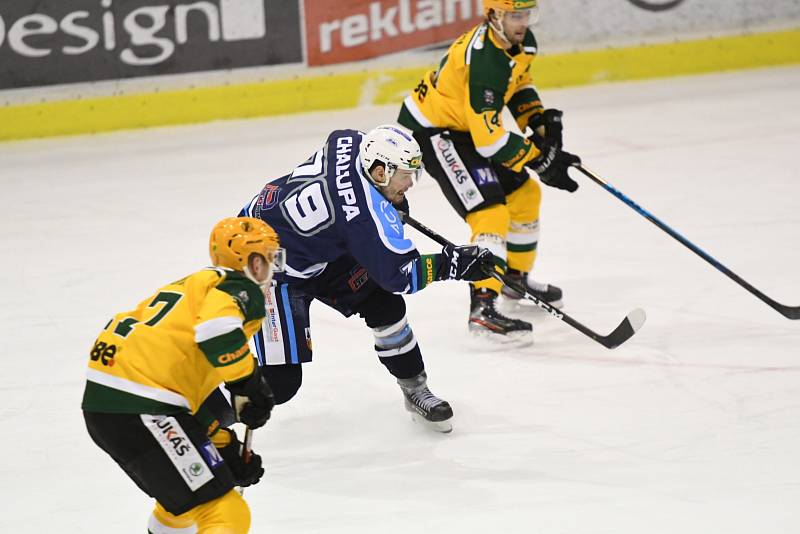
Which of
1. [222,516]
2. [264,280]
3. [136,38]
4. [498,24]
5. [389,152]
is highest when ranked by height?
[498,24]

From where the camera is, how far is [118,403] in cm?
258

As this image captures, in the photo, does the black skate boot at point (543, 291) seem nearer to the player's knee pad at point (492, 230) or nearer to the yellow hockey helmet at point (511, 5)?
the player's knee pad at point (492, 230)

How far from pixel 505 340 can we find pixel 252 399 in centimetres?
181

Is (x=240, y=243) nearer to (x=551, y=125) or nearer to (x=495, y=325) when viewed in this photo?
(x=495, y=325)

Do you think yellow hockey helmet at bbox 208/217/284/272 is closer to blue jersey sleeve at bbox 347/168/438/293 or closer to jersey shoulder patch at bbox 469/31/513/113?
blue jersey sleeve at bbox 347/168/438/293

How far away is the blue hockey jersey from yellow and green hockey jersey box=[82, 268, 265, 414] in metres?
0.71

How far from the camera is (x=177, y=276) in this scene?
203 inches

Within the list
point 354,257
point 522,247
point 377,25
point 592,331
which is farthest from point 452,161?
point 377,25

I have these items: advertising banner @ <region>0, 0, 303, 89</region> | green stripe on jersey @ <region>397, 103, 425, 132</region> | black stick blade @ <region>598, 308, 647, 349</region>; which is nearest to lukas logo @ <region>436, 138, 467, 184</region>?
green stripe on jersey @ <region>397, 103, 425, 132</region>

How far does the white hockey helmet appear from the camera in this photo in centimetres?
332

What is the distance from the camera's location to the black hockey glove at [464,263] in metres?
3.46

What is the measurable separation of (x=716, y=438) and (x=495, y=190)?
132cm

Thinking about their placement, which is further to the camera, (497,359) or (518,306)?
(518,306)

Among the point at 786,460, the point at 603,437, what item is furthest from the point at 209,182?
the point at 786,460
